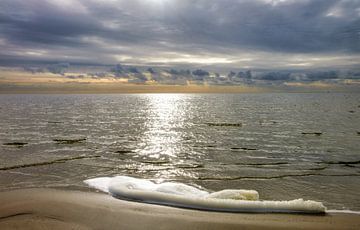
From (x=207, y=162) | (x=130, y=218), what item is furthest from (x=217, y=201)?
(x=207, y=162)

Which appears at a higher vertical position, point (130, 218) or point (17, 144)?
point (130, 218)

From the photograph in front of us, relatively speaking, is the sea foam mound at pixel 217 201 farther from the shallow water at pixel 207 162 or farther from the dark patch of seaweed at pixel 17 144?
the dark patch of seaweed at pixel 17 144

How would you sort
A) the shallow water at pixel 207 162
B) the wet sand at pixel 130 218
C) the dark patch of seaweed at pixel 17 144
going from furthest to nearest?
the dark patch of seaweed at pixel 17 144, the shallow water at pixel 207 162, the wet sand at pixel 130 218

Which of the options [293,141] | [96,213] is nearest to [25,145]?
[96,213]

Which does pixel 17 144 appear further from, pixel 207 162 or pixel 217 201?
pixel 217 201

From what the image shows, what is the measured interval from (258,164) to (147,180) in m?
8.40

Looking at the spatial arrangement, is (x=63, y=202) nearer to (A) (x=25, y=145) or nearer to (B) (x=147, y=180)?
(B) (x=147, y=180)

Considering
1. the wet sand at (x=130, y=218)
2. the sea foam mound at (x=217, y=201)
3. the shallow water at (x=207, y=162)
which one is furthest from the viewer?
the shallow water at (x=207, y=162)

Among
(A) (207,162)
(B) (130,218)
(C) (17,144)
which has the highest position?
(B) (130,218)

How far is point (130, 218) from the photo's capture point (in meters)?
9.63

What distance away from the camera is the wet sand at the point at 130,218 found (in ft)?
29.7

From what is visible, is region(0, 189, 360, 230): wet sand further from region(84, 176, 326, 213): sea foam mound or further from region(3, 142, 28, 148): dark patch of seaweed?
region(3, 142, 28, 148): dark patch of seaweed

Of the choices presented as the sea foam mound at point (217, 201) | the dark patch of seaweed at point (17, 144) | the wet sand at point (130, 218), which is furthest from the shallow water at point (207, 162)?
the wet sand at point (130, 218)

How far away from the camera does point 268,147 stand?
27.2m
